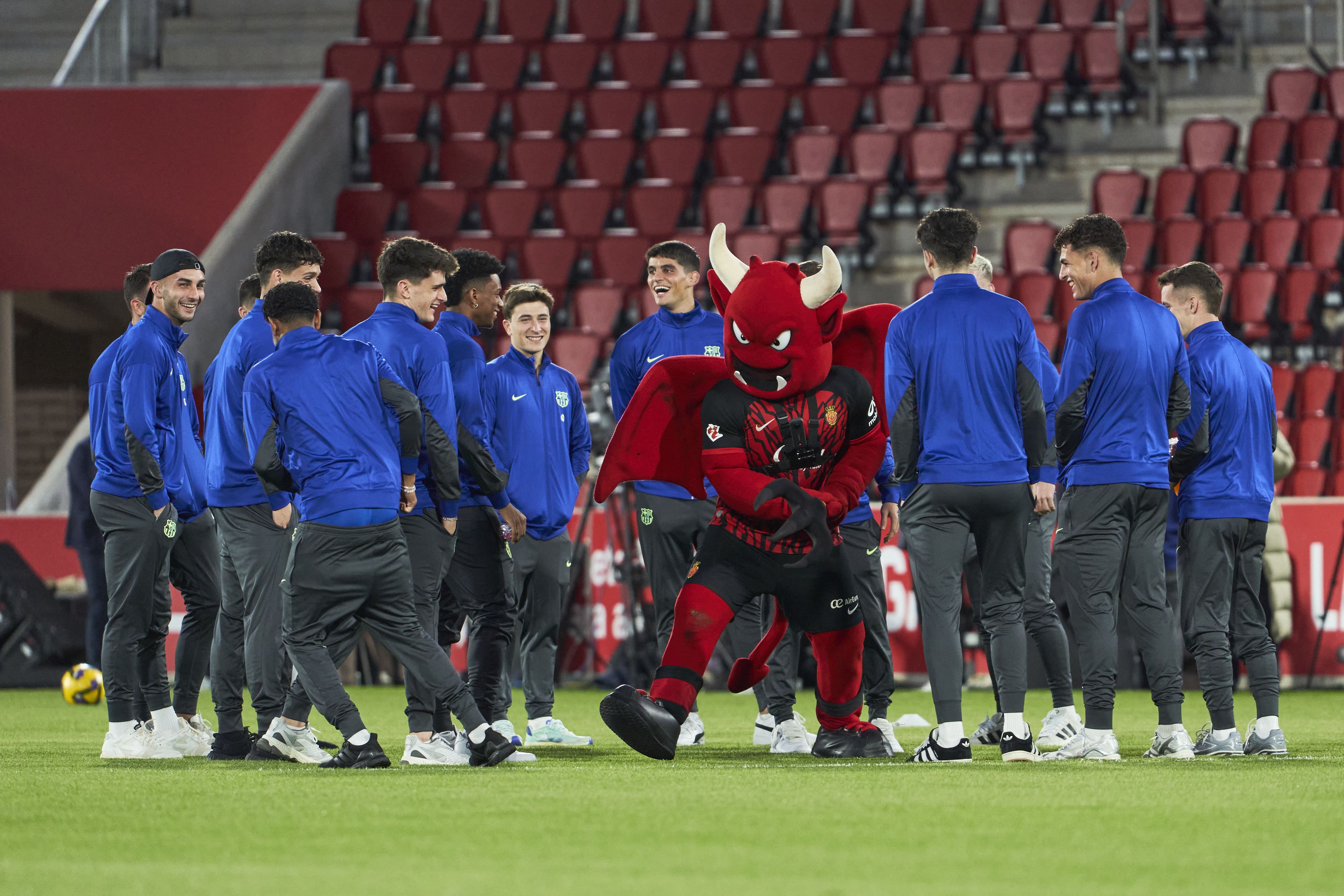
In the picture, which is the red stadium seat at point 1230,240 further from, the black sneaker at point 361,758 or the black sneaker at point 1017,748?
the black sneaker at point 361,758

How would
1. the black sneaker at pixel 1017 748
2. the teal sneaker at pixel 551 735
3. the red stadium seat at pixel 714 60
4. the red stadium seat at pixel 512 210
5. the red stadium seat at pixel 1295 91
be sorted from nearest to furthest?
the black sneaker at pixel 1017 748, the teal sneaker at pixel 551 735, the red stadium seat at pixel 1295 91, the red stadium seat at pixel 512 210, the red stadium seat at pixel 714 60

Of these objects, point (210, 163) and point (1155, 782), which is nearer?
point (1155, 782)

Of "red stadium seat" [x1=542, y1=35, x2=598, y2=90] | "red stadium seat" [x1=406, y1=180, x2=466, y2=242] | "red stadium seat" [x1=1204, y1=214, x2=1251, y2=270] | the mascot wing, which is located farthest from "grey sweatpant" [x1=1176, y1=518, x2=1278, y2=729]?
"red stadium seat" [x1=542, y1=35, x2=598, y2=90]

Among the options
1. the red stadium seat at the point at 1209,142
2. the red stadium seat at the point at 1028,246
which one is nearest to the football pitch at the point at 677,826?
the red stadium seat at the point at 1028,246

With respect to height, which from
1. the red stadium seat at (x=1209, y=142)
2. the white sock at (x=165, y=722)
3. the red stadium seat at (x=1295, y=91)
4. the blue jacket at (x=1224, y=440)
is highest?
the red stadium seat at (x=1295, y=91)

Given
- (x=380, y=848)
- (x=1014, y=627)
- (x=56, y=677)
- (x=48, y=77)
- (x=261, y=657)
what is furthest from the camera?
(x=48, y=77)

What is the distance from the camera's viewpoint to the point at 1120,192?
47.7 ft

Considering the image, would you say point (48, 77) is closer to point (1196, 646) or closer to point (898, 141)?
point (898, 141)

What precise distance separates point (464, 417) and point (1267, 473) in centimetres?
302

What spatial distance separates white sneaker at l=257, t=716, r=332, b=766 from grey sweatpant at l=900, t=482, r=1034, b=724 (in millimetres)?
2146

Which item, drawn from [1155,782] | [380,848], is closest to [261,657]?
[380,848]

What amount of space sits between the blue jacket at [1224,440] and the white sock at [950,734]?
1.31 metres

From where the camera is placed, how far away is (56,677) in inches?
440

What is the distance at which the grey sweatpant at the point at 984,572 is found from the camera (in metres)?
5.87
